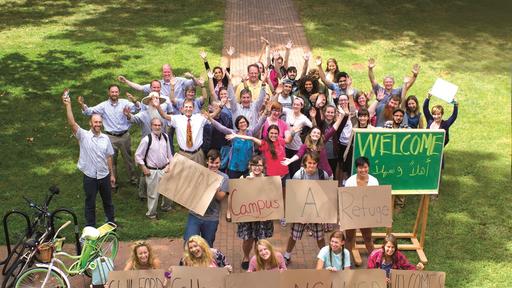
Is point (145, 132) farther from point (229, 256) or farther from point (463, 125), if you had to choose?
point (463, 125)

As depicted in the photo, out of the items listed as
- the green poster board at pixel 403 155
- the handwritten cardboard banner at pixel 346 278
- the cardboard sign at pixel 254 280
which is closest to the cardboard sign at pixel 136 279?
the cardboard sign at pixel 254 280

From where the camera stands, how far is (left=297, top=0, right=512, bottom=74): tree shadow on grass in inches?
760

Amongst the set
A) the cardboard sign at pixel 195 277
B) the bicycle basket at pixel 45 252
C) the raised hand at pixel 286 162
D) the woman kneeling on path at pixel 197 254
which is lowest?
the bicycle basket at pixel 45 252

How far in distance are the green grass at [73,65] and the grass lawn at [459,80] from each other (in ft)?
12.4

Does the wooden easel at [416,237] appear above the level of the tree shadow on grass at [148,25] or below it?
below

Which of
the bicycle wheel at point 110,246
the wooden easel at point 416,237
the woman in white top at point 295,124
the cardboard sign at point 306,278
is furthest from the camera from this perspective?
the woman in white top at point 295,124

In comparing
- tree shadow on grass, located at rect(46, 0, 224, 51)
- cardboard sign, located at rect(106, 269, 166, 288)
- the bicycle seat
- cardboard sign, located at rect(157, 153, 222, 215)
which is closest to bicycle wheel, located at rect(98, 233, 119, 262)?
the bicycle seat

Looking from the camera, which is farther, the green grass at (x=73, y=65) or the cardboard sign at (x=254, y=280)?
the green grass at (x=73, y=65)

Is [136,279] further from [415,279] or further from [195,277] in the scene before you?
[415,279]

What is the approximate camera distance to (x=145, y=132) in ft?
34.4

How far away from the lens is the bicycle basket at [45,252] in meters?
7.53

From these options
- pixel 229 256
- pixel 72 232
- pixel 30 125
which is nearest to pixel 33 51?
pixel 30 125

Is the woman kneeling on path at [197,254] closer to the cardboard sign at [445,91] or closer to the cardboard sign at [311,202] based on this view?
the cardboard sign at [311,202]

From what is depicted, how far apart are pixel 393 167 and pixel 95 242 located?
4.09 m
